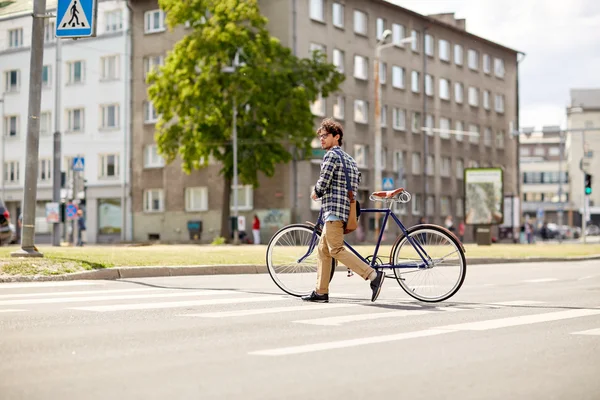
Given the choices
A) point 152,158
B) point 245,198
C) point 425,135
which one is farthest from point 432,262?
point 425,135

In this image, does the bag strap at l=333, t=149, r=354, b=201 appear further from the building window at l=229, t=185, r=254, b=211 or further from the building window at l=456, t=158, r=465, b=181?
the building window at l=456, t=158, r=465, b=181

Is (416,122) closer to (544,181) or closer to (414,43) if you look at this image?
(414,43)

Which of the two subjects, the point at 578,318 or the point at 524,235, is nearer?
the point at 578,318

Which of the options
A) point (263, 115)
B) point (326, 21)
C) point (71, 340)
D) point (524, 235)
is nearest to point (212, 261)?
point (71, 340)

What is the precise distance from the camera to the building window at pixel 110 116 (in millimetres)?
59750

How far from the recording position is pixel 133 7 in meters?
59.1

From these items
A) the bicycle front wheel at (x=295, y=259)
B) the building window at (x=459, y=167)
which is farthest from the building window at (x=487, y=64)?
the bicycle front wheel at (x=295, y=259)

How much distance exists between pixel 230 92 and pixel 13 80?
81.7ft

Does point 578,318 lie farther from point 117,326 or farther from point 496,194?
point 496,194

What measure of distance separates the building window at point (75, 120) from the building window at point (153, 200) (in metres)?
6.64

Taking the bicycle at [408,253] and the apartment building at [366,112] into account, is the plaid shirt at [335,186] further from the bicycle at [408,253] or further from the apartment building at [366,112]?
A: the apartment building at [366,112]

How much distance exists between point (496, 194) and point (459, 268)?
36.7 metres

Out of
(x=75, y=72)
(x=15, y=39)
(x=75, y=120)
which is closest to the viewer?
(x=75, y=120)

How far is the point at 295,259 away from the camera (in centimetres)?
1175
